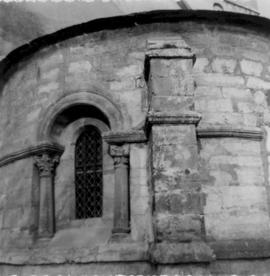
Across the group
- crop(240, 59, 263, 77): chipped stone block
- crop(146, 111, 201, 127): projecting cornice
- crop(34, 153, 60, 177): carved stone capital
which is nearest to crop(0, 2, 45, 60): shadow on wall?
crop(34, 153, 60, 177): carved stone capital

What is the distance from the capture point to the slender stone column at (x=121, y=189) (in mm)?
4594

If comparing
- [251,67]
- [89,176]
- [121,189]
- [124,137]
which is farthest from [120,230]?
[251,67]

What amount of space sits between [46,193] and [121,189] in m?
1.16

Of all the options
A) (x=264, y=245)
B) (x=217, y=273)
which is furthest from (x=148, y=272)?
(x=264, y=245)

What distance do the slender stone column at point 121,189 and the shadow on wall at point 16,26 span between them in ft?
28.2

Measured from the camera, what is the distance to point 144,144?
4.77 meters

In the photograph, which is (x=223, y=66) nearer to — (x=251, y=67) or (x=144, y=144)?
(x=251, y=67)

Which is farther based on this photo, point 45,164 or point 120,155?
point 45,164

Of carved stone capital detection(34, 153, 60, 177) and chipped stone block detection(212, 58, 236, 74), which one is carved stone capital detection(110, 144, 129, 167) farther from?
chipped stone block detection(212, 58, 236, 74)

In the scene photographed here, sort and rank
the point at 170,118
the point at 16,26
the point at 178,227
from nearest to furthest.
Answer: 1. the point at 178,227
2. the point at 170,118
3. the point at 16,26

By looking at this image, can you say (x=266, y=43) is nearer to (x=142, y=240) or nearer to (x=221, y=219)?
(x=221, y=219)

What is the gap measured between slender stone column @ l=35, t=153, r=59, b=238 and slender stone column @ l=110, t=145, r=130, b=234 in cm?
100

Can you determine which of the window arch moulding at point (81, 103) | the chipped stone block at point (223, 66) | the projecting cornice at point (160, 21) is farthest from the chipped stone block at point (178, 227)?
the projecting cornice at point (160, 21)

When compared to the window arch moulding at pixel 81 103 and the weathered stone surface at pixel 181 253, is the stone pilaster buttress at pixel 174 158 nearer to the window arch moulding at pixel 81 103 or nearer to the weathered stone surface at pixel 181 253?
the weathered stone surface at pixel 181 253
